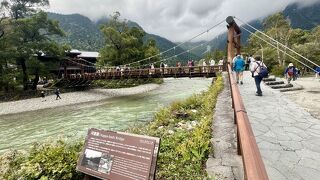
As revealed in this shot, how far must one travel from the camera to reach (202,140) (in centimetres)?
539

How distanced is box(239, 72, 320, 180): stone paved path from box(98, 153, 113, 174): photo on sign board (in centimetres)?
239

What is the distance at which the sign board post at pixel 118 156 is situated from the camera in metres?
3.65

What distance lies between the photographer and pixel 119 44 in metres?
45.1

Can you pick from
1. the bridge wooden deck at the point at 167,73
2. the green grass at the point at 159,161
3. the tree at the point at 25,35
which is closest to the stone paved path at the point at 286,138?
the green grass at the point at 159,161

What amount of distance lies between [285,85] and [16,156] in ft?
39.8

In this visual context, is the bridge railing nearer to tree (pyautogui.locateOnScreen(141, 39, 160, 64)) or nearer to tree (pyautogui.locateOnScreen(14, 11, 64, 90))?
tree (pyautogui.locateOnScreen(14, 11, 64, 90))

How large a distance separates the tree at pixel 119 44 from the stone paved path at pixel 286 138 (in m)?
37.4

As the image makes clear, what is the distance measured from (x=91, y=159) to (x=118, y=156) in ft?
1.90

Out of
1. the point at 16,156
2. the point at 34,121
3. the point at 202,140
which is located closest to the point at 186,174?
the point at 202,140

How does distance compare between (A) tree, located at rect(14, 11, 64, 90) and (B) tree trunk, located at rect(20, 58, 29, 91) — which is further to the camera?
(B) tree trunk, located at rect(20, 58, 29, 91)

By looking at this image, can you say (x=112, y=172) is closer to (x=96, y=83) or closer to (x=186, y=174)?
(x=186, y=174)

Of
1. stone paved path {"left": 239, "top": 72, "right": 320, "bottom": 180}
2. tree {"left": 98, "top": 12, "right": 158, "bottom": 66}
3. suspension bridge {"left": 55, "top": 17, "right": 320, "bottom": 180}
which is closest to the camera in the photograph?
suspension bridge {"left": 55, "top": 17, "right": 320, "bottom": 180}

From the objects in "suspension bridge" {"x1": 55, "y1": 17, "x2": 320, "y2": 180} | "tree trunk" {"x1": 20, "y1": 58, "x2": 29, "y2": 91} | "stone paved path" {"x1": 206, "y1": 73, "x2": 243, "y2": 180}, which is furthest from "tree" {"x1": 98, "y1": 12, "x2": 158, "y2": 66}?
"stone paved path" {"x1": 206, "y1": 73, "x2": 243, "y2": 180}

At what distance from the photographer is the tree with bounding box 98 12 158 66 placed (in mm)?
44281
